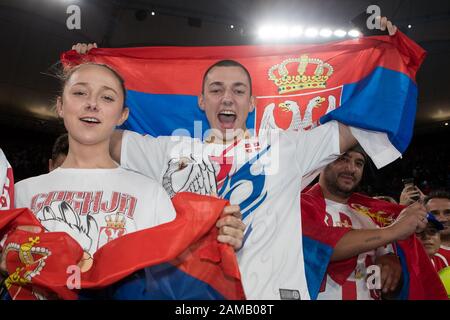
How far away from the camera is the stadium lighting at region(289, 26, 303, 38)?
8289 millimetres

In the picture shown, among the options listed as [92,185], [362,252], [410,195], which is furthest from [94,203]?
[410,195]

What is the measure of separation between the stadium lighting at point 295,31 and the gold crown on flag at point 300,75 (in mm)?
5911

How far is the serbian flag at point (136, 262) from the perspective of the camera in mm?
1231

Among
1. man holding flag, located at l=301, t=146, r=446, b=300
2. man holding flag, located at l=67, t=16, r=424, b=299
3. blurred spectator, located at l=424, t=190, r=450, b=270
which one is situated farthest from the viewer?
blurred spectator, located at l=424, t=190, r=450, b=270

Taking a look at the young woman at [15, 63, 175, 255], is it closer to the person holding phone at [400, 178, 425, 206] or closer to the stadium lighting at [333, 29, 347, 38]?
the person holding phone at [400, 178, 425, 206]

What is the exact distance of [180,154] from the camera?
6.61 ft

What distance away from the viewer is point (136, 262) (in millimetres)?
1223

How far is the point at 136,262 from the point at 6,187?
558mm

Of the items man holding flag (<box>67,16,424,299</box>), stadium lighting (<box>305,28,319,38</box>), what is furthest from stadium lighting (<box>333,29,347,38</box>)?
man holding flag (<box>67,16,424,299</box>)

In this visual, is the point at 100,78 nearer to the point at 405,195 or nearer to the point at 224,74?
the point at 224,74

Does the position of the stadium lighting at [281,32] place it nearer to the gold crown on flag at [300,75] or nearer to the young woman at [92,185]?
the gold crown on flag at [300,75]

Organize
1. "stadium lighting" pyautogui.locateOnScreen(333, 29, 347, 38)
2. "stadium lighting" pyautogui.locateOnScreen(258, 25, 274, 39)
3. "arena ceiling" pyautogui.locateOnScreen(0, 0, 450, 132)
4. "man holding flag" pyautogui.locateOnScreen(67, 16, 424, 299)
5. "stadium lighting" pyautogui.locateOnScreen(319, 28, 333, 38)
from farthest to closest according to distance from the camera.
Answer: "arena ceiling" pyautogui.locateOnScreen(0, 0, 450, 132), "stadium lighting" pyautogui.locateOnScreen(258, 25, 274, 39), "stadium lighting" pyautogui.locateOnScreen(333, 29, 347, 38), "stadium lighting" pyautogui.locateOnScreen(319, 28, 333, 38), "man holding flag" pyautogui.locateOnScreen(67, 16, 424, 299)

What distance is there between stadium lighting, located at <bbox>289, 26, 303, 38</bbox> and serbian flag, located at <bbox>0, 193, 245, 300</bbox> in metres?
7.40
